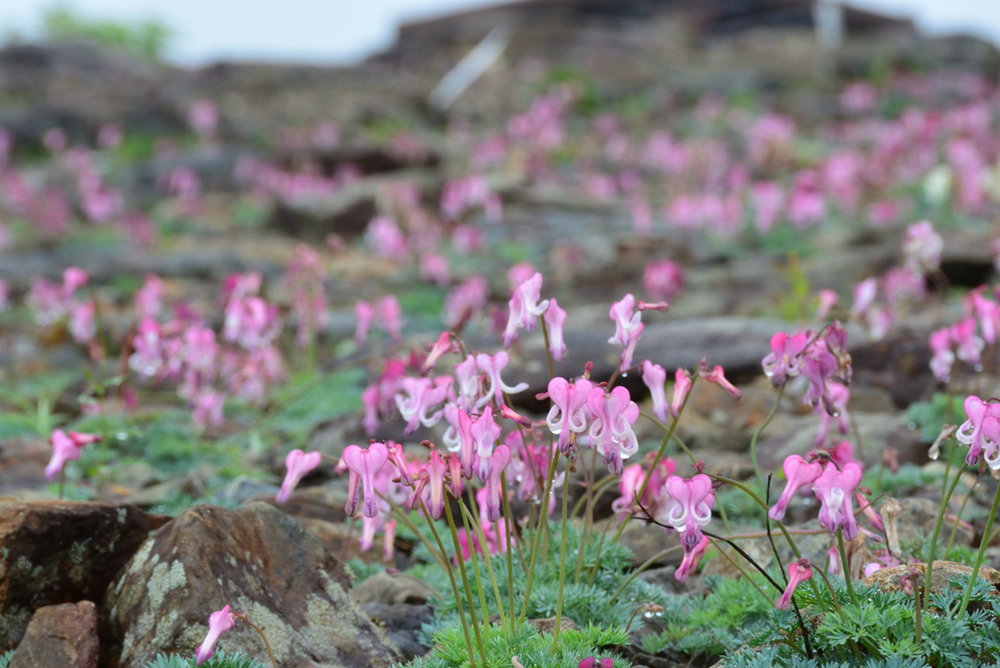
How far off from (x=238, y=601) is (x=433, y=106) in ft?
74.0

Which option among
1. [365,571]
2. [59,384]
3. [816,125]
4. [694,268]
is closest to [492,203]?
[694,268]

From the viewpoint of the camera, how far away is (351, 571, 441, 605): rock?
3.88 metres

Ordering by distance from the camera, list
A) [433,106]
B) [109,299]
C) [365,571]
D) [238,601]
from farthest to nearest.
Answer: [433,106]
[109,299]
[365,571]
[238,601]

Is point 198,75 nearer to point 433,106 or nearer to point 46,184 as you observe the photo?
point 433,106

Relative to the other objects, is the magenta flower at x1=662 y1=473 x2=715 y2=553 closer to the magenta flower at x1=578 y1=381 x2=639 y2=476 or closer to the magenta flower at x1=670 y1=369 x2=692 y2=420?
the magenta flower at x1=578 y1=381 x2=639 y2=476

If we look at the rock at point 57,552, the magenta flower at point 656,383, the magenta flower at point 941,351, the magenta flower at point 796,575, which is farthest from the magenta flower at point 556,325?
the magenta flower at point 941,351

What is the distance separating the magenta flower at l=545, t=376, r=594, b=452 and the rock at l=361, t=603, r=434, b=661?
4.74 feet

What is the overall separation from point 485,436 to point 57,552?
1.88m


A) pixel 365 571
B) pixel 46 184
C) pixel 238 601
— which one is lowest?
pixel 365 571

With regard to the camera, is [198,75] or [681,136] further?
[198,75]

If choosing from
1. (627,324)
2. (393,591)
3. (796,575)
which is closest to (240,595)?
(393,591)

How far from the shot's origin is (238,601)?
10.0 ft

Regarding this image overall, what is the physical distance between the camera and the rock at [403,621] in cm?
342

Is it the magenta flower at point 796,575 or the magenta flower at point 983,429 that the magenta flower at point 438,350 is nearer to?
the magenta flower at point 796,575
